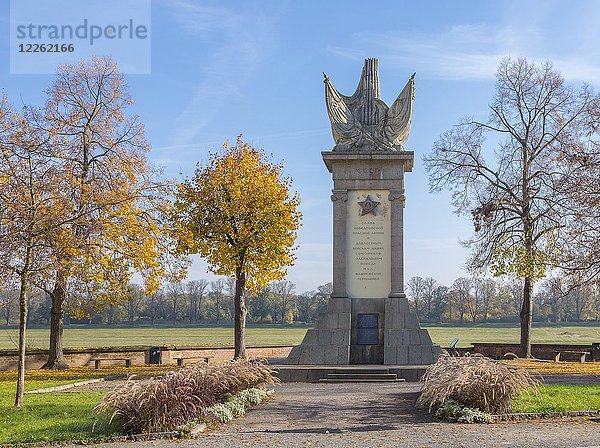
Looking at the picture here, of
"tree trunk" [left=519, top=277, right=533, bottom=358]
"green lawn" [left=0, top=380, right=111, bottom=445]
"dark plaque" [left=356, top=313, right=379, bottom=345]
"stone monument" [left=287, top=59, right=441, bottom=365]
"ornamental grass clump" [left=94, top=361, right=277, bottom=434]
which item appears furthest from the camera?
"tree trunk" [left=519, top=277, right=533, bottom=358]

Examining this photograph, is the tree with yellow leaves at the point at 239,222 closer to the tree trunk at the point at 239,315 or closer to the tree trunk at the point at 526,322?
the tree trunk at the point at 239,315

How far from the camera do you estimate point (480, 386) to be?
1240 centimetres

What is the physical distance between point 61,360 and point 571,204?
19209mm

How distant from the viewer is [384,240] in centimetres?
2212

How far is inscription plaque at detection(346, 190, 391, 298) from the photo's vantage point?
22000 millimetres

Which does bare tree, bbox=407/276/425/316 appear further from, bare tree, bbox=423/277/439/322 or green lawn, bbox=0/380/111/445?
green lawn, bbox=0/380/111/445

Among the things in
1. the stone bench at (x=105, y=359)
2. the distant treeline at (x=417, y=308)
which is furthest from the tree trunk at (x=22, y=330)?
the distant treeline at (x=417, y=308)

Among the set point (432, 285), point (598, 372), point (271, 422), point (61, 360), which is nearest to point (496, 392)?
point (271, 422)

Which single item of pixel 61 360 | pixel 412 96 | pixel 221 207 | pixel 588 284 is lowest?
pixel 61 360

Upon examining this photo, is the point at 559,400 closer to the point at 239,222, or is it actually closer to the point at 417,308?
the point at 239,222

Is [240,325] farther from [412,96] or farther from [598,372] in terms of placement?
[598,372]

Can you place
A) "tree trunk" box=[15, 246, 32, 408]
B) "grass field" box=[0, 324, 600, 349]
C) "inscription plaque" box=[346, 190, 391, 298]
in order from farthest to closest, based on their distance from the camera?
1. "grass field" box=[0, 324, 600, 349]
2. "inscription plaque" box=[346, 190, 391, 298]
3. "tree trunk" box=[15, 246, 32, 408]

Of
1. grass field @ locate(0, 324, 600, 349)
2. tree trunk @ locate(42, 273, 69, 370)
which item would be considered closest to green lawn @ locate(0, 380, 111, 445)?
tree trunk @ locate(42, 273, 69, 370)

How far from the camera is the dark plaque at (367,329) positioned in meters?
21.6
